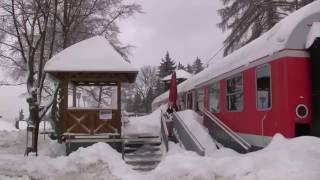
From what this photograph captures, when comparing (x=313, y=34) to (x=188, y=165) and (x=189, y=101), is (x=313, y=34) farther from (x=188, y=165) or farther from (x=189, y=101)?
(x=189, y=101)

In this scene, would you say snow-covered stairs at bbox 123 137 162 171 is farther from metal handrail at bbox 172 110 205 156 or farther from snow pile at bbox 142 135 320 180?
snow pile at bbox 142 135 320 180

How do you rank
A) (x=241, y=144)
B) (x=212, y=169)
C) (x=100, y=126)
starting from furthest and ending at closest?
(x=100, y=126)
(x=241, y=144)
(x=212, y=169)

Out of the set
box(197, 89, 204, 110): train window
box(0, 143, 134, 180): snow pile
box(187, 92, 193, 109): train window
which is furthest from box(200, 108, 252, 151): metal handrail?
box(187, 92, 193, 109): train window

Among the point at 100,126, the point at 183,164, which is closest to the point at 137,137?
the point at 100,126

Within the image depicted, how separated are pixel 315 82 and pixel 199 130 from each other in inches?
238

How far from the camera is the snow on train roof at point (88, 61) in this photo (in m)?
16.7

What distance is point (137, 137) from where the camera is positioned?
17.8 m

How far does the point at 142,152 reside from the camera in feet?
53.7

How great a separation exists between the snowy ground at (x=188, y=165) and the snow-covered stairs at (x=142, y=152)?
0.47 m

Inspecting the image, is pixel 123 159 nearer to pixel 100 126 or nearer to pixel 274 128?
pixel 100 126

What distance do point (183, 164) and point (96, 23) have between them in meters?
18.2

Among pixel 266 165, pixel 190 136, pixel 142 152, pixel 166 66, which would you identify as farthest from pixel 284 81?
pixel 166 66

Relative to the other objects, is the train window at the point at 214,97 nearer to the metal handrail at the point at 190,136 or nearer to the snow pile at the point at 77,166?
the metal handrail at the point at 190,136

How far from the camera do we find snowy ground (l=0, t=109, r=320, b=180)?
9488 millimetres
